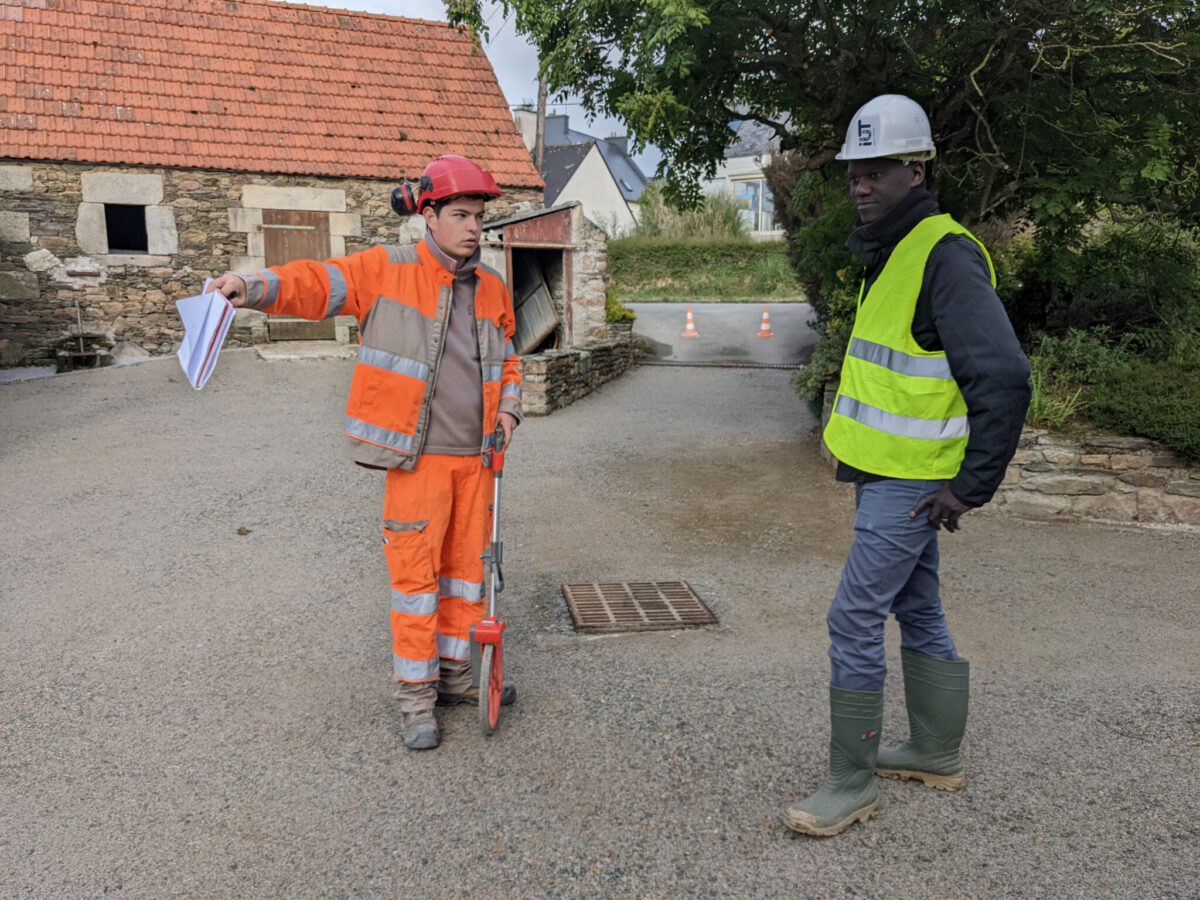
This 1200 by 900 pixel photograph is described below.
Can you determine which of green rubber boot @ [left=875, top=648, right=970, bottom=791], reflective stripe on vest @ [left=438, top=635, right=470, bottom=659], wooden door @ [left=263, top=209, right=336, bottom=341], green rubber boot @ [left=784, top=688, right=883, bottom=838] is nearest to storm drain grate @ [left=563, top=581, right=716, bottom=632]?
Answer: reflective stripe on vest @ [left=438, top=635, right=470, bottom=659]

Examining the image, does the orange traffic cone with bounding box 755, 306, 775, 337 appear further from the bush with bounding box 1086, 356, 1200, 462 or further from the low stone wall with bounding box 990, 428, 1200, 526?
the low stone wall with bounding box 990, 428, 1200, 526

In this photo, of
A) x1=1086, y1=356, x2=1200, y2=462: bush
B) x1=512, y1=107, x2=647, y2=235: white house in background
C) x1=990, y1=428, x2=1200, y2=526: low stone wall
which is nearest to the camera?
x1=1086, y1=356, x2=1200, y2=462: bush

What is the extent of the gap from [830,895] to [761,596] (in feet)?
9.19

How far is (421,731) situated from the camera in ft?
12.0

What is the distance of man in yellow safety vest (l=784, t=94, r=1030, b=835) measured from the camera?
110 inches

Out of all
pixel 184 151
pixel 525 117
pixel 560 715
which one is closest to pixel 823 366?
pixel 560 715

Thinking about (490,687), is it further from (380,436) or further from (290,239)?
(290,239)

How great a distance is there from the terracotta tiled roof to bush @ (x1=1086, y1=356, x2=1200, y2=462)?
1127 cm

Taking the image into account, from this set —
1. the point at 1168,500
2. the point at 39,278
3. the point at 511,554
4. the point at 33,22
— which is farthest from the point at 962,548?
the point at 33,22

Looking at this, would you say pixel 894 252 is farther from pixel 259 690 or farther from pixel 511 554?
pixel 511 554

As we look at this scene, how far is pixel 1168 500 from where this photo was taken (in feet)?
22.9

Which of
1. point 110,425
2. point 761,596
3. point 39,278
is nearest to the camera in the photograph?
point 761,596

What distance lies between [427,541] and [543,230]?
1218 cm

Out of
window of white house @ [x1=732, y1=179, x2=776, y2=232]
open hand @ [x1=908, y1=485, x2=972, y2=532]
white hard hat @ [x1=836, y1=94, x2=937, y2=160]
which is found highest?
window of white house @ [x1=732, y1=179, x2=776, y2=232]
